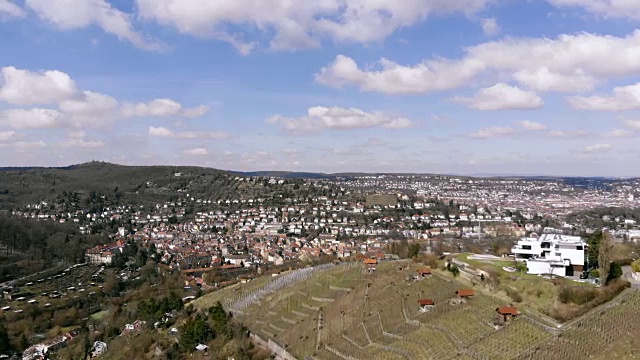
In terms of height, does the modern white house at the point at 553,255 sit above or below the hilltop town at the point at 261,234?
above

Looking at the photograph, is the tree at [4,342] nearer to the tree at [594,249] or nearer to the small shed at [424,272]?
the small shed at [424,272]

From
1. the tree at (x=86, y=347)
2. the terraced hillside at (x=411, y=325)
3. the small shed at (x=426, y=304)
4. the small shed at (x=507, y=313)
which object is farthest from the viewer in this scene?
the tree at (x=86, y=347)

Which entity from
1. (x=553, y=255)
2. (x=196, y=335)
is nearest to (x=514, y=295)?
(x=553, y=255)

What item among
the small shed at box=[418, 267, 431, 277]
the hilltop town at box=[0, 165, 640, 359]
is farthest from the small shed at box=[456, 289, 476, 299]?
the small shed at box=[418, 267, 431, 277]

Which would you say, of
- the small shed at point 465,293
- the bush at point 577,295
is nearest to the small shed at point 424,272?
the small shed at point 465,293

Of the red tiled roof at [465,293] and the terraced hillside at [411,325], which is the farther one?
the red tiled roof at [465,293]

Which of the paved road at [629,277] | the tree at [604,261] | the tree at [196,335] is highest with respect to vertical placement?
the tree at [604,261]

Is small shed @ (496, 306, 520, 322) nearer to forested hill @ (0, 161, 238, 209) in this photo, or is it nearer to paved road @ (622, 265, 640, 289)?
paved road @ (622, 265, 640, 289)

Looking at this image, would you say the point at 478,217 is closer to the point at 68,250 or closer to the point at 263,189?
the point at 263,189
